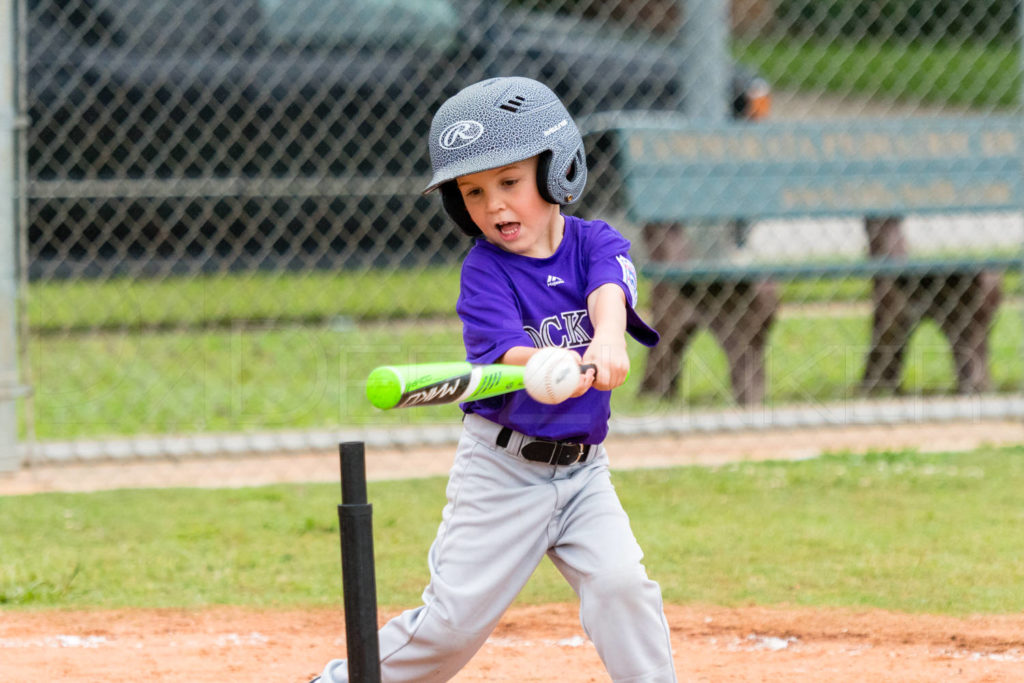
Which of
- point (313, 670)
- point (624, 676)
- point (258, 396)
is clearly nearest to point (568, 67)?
point (258, 396)

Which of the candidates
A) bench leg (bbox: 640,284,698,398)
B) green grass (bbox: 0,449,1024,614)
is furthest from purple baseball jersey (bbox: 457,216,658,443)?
bench leg (bbox: 640,284,698,398)

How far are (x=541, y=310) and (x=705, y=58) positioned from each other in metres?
3.77

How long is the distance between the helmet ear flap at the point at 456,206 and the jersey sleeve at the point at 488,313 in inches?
4.5

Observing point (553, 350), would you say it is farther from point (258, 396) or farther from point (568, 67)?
point (568, 67)

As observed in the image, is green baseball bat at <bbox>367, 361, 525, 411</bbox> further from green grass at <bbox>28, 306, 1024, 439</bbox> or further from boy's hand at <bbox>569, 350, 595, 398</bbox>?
green grass at <bbox>28, 306, 1024, 439</bbox>

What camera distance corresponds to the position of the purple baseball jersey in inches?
101

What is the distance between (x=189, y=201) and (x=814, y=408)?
3.65 m

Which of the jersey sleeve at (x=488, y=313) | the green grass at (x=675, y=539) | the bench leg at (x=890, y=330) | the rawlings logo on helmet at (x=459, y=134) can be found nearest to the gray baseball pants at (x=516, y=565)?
the jersey sleeve at (x=488, y=313)

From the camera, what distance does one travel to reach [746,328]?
6121mm

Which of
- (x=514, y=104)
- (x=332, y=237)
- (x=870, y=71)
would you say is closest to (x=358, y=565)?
(x=514, y=104)

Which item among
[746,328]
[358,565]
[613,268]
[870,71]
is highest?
[870,71]

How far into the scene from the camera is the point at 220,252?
25.9 feet

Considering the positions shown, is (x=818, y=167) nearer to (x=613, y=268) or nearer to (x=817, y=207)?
(x=817, y=207)

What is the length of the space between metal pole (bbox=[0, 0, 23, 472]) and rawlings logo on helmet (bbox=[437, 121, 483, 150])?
2.93m
